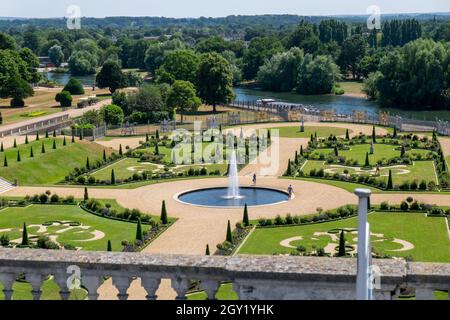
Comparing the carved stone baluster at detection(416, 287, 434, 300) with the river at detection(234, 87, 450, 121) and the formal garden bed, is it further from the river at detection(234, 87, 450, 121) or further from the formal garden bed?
the river at detection(234, 87, 450, 121)

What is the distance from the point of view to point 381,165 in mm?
64812

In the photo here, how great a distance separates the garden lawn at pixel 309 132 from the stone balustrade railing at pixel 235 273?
71.4 m

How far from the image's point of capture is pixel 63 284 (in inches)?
501

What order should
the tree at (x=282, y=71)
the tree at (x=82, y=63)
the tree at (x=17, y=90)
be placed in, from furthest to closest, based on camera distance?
the tree at (x=82, y=63) → the tree at (x=282, y=71) → the tree at (x=17, y=90)

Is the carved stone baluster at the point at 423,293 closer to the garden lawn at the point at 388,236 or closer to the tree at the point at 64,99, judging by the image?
the garden lawn at the point at 388,236

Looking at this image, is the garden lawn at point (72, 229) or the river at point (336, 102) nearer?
the garden lawn at point (72, 229)

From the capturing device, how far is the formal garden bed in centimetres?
5750

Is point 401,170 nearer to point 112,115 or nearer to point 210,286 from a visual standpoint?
point 112,115

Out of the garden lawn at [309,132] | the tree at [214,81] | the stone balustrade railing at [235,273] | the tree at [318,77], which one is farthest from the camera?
the tree at [318,77]

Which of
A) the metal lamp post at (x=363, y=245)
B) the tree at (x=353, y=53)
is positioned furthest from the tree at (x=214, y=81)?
the metal lamp post at (x=363, y=245)

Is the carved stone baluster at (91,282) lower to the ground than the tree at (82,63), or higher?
higher

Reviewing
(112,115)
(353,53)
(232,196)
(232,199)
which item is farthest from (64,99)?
(353,53)

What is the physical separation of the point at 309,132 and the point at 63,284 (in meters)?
74.8

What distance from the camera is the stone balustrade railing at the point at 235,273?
38.7 ft
